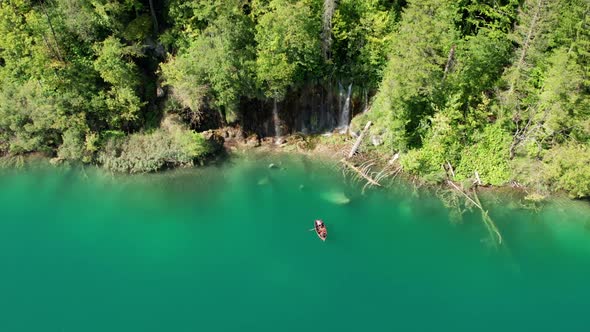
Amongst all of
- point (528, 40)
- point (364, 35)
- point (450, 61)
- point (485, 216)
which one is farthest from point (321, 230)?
point (528, 40)

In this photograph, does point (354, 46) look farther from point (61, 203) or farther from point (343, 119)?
point (61, 203)

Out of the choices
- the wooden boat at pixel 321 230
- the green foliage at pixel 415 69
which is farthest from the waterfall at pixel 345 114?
the wooden boat at pixel 321 230

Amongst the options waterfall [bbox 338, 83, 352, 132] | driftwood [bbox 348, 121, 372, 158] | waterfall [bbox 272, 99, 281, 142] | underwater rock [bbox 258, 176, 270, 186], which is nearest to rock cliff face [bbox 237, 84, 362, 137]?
waterfall [bbox 338, 83, 352, 132]

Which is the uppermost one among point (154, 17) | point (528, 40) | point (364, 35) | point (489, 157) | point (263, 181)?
point (154, 17)

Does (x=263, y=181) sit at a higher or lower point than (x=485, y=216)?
higher

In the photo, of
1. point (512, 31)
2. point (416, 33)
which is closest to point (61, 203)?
point (416, 33)

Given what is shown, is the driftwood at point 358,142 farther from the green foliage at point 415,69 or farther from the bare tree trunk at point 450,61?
the bare tree trunk at point 450,61

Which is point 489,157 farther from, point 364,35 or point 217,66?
point 217,66
